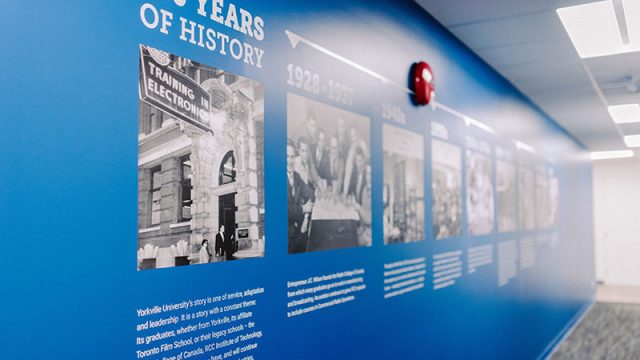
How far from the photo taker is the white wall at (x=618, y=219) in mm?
11578

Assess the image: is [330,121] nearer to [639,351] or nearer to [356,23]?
[356,23]

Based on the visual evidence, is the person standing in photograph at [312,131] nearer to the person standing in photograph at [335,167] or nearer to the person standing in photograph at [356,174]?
the person standing in photograph at [335,167]

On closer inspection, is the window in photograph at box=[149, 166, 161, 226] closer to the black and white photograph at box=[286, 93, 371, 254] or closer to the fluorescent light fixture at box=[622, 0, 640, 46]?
the black and white photograph at box=[286, 93, 371, 254]

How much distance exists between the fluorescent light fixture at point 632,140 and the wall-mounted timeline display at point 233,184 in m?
5.54

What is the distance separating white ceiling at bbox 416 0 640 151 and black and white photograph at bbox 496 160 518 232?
747 mm

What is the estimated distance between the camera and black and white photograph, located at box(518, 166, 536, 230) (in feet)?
16.1

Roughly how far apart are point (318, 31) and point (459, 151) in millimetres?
1681

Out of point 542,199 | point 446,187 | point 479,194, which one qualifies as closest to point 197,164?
point 446,187

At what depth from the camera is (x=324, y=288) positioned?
2.16m

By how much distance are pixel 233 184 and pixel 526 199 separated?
154 inches

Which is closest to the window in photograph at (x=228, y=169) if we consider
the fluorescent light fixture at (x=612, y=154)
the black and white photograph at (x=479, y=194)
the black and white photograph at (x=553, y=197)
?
the black and white photograph at (x=479, y=194)

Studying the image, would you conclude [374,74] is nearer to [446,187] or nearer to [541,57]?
[446,187]

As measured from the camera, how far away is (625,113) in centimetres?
612

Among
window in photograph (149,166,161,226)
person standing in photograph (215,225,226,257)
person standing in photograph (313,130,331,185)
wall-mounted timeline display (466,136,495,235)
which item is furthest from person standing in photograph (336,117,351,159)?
wall-mounted timeline display (466,136,495,235)
